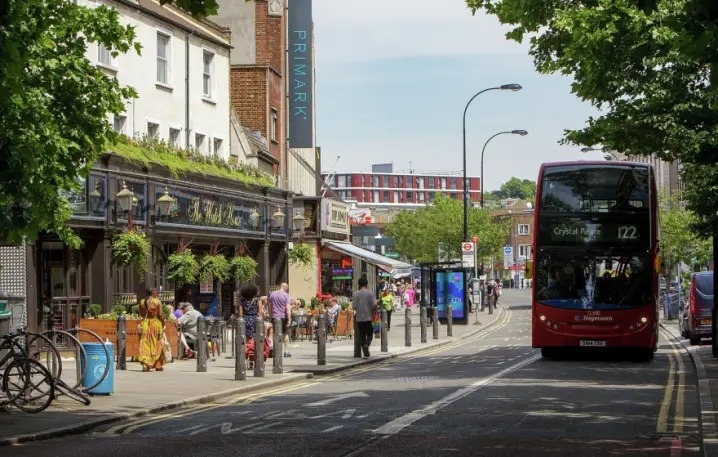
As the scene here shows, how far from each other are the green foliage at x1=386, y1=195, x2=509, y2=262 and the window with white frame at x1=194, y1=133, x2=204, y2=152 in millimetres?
56826

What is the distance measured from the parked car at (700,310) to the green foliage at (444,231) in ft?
202

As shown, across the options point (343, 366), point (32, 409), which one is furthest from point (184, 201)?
point (32, 409)

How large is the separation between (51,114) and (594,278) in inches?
556

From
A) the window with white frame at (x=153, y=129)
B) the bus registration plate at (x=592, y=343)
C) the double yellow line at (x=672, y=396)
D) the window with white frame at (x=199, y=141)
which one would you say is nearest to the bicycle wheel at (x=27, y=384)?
the double yellow line at (x=672, y=396)

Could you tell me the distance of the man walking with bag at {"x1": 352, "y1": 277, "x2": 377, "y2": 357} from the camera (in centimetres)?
2947

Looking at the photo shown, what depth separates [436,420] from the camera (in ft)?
50.7

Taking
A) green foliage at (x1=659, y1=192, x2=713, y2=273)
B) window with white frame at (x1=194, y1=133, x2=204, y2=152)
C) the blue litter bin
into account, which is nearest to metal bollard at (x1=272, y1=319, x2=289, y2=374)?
the blue litter bin

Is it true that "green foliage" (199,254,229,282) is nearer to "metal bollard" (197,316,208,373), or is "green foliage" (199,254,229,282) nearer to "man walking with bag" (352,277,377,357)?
"man walking with bag" (352,277,377,357)

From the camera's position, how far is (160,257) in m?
36.3

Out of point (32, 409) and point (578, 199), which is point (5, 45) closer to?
point (32, 409)

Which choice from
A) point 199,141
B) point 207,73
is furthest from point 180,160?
point 207,73

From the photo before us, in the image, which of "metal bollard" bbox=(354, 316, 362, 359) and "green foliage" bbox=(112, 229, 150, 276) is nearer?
"metal bollard" bbox=(354, 316, 362, 359)

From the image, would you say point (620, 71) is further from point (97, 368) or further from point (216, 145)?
point (216, 145)

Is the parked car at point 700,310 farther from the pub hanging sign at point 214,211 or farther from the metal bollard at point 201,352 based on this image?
the metal bollard at point 201,352
